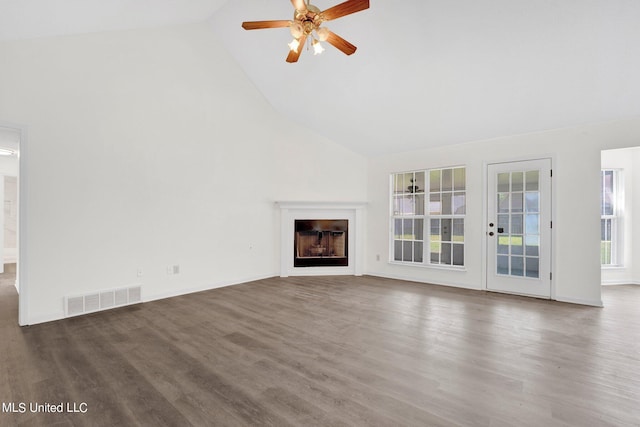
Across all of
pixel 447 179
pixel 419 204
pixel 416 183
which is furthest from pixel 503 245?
pixel 416 183

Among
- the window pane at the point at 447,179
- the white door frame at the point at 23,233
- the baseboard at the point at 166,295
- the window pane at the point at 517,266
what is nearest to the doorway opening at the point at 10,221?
the white door frame at the point at 23,233

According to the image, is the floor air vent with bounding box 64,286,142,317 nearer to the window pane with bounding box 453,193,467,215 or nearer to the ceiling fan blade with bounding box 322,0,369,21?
the ceiling fan blade with bounding box 322,0,369,21

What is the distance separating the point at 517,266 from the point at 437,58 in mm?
3207

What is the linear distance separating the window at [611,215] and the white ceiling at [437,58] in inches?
84.5

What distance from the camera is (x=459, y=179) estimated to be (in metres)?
5.10

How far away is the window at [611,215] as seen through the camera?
5.27 meters

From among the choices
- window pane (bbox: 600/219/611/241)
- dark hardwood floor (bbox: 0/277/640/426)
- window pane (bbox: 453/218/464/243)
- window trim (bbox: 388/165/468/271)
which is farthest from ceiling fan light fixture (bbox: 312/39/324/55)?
window pane (bbox: 600/219/611/241)

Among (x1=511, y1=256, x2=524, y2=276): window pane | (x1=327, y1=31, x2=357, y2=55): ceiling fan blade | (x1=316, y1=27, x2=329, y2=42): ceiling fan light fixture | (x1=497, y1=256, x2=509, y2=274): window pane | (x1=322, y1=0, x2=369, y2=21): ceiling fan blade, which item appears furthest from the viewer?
(x1=497, y1=256, x2=509, y2=274): window pane

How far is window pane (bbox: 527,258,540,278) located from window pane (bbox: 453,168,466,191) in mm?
1447

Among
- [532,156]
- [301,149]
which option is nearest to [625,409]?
[532,156]

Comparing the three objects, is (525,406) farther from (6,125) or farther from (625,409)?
(6,125)

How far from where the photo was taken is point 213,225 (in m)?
4.85

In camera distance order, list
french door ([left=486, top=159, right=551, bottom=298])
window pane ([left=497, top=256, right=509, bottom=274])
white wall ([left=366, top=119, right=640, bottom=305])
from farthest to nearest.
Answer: window pane ([left=497, top=256, right=509, bottom=274]) → french door ([left=486, top=159, right=551, bottom=298]) → white wall ([left=366, top=119, right=640, bottom=305])

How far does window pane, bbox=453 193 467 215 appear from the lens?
16.5 ft
